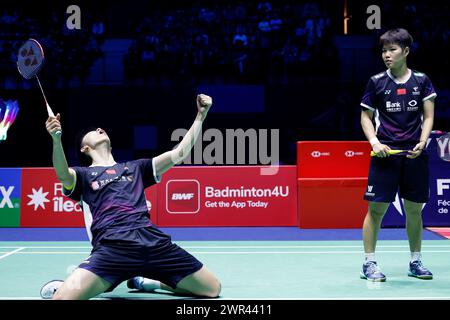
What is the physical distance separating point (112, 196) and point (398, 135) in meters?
1.84

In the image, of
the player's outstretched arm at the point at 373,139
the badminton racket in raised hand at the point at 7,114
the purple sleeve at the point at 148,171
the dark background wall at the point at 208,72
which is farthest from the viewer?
the dark background wall at the point at 208,72

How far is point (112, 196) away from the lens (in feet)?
12.2

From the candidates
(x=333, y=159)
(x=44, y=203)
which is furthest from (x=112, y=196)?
(x=44, y=203)

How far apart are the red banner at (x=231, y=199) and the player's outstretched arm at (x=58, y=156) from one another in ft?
12.4

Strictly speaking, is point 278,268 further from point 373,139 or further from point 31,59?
point 31,59

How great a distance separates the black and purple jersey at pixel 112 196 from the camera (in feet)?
12.0

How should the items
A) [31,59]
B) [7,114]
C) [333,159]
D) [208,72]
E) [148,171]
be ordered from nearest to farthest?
[148,171] → [31,59] → [333,159] → [7,114] → [208,72]

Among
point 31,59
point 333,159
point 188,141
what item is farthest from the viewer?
point 333,159

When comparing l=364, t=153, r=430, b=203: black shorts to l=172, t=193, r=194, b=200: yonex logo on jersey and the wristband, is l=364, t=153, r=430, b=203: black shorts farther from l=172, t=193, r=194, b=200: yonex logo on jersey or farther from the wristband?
l=172, t=193, r=194, b=200: yonex logo on jersey

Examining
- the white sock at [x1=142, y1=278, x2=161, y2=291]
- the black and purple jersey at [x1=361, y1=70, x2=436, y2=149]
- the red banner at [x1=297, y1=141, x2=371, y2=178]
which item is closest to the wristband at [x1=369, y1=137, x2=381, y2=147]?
the black and purple jersey at [x1=361, y1=70, x2=436, y2=149]

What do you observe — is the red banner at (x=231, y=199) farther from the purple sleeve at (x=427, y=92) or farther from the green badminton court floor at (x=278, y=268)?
the purple sleeve at (x=427, y=92)

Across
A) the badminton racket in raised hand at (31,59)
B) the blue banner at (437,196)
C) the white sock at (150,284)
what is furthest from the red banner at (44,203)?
the white sock at (150,284)

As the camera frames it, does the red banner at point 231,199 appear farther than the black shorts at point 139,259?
Yes

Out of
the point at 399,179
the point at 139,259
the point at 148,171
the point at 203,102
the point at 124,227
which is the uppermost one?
the point at 203,102
